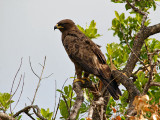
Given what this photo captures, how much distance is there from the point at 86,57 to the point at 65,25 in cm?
166

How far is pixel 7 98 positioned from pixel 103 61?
88.3 inches

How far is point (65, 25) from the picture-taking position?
687 cm

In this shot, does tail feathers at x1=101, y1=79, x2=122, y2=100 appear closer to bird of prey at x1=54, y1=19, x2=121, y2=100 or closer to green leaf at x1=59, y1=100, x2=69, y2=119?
bird of prey at x1=54, y1=19, x2=121, y2=100

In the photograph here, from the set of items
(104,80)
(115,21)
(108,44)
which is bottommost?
Result: (104,80)

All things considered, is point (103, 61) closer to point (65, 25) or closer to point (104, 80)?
point (104, 80)

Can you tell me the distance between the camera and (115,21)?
6.36m

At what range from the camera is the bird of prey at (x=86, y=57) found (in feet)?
17.0

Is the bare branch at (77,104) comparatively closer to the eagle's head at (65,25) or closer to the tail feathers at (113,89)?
the tail feathers at (113,89)

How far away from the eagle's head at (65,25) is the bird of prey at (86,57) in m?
0.44

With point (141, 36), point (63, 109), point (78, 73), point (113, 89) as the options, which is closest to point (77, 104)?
point (63, 109)

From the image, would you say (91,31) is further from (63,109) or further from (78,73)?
(63,109)

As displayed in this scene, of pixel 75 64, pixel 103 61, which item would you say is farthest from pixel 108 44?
pixel 75 64

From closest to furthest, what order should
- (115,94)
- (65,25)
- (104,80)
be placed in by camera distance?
(115,94), (104,80), (65,25)

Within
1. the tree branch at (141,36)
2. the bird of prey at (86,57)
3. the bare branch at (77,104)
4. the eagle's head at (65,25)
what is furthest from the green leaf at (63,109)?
the eagle's head at (65,25)
